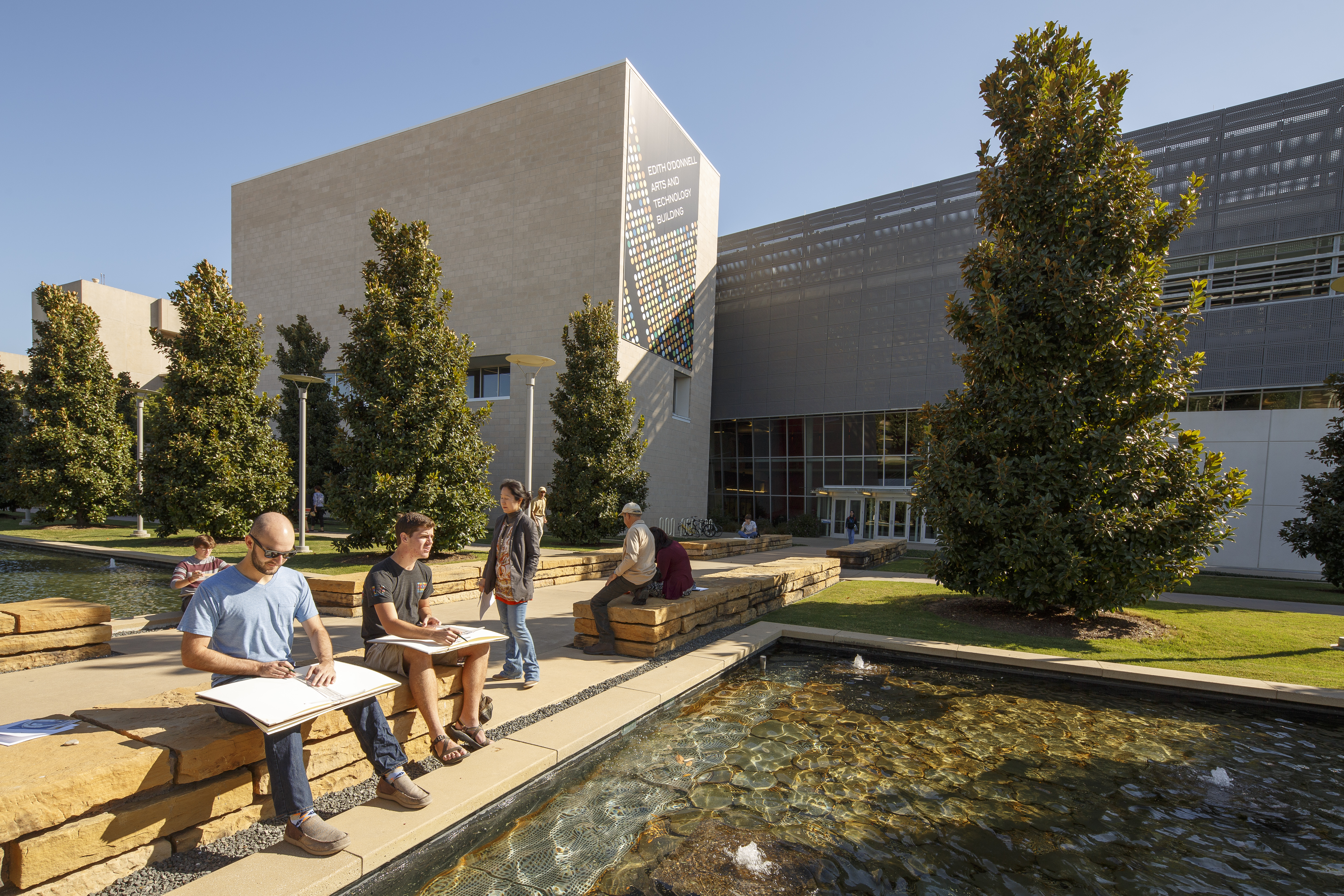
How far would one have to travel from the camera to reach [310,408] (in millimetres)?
23891

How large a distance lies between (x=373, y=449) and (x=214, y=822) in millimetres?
10046

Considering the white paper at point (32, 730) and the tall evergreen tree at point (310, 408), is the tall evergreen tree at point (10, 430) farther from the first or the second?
the white paper at point (32, 730)

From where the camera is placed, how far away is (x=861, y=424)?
110ft

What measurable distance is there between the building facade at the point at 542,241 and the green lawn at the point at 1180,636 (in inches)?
567

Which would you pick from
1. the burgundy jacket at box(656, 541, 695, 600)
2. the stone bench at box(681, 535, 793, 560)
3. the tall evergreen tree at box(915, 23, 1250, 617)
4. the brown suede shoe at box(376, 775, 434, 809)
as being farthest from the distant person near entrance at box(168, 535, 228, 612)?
the stone bench at box(681, 535, 793, 560)

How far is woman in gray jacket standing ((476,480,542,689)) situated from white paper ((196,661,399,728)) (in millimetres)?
1862

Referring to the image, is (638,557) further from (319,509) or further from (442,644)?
(319,509)

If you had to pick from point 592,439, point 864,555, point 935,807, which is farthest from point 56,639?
point 864,555

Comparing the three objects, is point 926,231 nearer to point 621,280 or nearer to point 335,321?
point 621,280

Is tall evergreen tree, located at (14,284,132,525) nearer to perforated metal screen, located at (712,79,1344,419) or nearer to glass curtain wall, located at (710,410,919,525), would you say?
glass curtain wall, located at (710,410,919,525)

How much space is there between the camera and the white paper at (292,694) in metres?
2.88

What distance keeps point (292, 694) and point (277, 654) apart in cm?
45

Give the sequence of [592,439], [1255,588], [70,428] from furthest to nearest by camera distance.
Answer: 1. [70,428]
2. [592,439]
3. [1255,588]

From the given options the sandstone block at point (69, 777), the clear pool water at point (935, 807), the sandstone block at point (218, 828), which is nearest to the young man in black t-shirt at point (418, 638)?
the clear pool water at point (935, 807)
